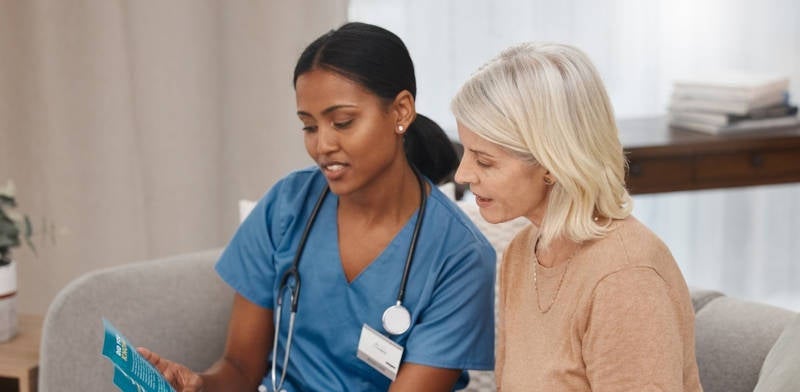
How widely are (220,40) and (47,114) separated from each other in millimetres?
578

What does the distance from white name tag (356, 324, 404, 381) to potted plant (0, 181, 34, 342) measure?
2.56 ft

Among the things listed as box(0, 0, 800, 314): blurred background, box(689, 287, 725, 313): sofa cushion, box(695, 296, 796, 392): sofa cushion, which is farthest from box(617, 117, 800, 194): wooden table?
box(695, 296, 796, 392): sofa cushion

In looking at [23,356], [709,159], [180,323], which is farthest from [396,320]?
[709,159]

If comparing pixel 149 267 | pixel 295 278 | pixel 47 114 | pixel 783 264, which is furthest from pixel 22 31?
pixel 783 264

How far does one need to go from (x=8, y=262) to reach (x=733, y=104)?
1873 millimetres

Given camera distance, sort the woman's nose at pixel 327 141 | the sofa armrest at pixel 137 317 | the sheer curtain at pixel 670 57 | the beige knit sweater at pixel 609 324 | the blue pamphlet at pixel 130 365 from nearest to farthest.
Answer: the beige knit sweater at pixel 609 324, the blue pamphlet at pixel 130 365, the woman's nose at pixel 327 141, the sofa armrest at pixel 137 317, the sheer curtain at pixel 670 57

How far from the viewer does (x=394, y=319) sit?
1.82m

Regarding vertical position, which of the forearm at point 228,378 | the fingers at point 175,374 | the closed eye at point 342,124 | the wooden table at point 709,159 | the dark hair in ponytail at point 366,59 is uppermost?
the dark hair in ponytail at point 366,59

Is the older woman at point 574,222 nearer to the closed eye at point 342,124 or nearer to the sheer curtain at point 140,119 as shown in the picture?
the closed eye at point 342,124

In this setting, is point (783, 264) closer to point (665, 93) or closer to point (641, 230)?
point (665, 93)

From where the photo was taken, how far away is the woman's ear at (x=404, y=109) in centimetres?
179

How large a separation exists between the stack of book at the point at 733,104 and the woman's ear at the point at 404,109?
4.55ft

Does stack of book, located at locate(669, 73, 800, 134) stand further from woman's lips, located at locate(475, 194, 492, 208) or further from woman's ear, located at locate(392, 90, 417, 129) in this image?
woman's lips, located at locate(475, 194, 492, 208)

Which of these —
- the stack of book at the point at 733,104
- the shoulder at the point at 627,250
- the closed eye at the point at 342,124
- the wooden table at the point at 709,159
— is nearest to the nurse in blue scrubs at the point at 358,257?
the closed eye at the point at 342,124
